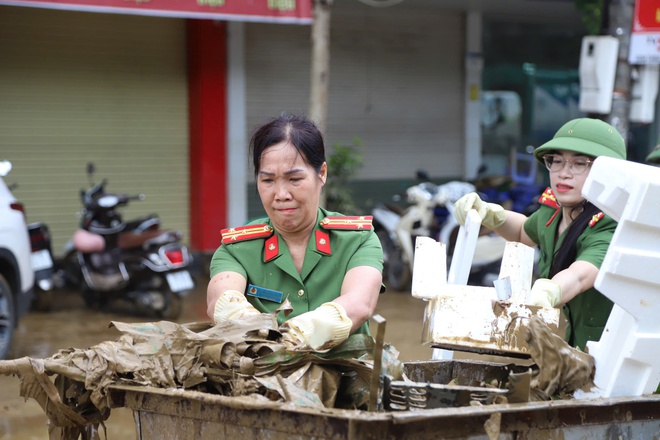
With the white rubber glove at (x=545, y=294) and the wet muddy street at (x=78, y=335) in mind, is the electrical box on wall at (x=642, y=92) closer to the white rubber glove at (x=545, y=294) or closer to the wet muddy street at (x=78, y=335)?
the wet muddy street at (x=78, y=335)

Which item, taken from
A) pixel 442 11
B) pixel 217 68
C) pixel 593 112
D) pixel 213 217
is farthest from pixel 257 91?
pixel 593 112

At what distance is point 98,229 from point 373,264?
5.47 metres

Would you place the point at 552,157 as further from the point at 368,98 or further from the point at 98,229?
the point at 368,98

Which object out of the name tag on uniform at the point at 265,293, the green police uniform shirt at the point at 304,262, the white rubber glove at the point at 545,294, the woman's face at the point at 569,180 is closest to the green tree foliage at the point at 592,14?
the woman's face at the point at 569,180

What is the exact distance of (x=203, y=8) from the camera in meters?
8.77

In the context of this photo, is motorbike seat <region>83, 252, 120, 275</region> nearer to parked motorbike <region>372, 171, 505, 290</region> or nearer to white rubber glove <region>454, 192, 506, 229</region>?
parked motorbike <region>372, 171, 505, 290</region>

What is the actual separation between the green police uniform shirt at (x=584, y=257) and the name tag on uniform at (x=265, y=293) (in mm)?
1083

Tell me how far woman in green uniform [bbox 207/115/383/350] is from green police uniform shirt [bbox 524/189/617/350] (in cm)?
81

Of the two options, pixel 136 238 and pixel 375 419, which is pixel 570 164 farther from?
pixel 136 238

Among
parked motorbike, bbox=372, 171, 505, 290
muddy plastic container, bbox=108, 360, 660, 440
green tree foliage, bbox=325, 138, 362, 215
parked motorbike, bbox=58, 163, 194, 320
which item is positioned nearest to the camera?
muddy plastic container, bbox=108, 360, 660, 440

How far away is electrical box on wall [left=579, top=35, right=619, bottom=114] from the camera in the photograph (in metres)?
7.28

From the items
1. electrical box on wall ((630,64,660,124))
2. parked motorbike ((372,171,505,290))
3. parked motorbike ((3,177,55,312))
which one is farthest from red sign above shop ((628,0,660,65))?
parked motorbike ((3,177,55,312))

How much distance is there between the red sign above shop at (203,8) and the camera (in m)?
8.17

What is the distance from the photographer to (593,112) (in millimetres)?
7441
